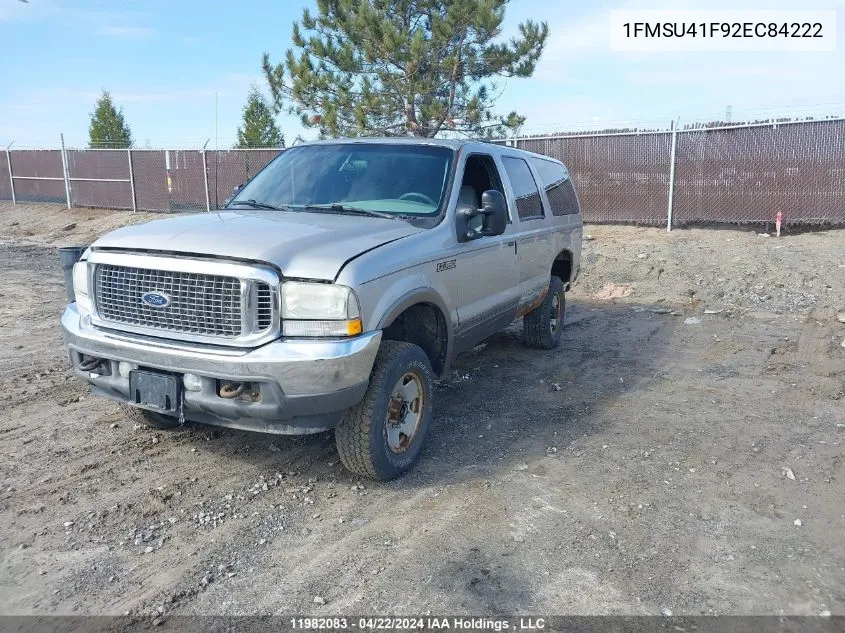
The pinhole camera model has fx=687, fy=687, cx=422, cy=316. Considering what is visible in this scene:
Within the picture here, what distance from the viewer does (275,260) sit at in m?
3.57

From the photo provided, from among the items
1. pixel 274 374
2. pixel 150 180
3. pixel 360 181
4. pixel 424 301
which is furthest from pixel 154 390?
pixel 150 180

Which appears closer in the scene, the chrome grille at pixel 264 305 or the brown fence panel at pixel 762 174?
the chrome grille at pixel 264 305

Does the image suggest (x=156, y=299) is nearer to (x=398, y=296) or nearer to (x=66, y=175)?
(x=398, y=296)

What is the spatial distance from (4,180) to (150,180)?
8617mm

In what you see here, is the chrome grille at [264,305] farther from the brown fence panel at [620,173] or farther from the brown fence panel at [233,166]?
the brown fence panel at [233,166]

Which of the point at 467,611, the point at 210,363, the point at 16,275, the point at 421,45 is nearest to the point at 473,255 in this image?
the point at 210,363

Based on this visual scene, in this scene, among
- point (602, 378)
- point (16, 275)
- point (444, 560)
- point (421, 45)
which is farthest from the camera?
point (421, 45)

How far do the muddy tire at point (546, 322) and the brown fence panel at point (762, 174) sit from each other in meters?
7.46

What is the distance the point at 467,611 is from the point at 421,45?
14167 millimetres

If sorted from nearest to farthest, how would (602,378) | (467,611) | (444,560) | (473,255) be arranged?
(467,611)
(444,560)
(473,255)
(602,378)

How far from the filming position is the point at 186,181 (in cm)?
2112

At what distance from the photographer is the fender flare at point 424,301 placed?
391cm

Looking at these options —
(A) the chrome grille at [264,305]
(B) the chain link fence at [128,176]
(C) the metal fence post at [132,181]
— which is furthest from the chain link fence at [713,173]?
(C) the metal fence post at [132,181]

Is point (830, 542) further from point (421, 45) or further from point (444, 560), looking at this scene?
point (421, 45)
